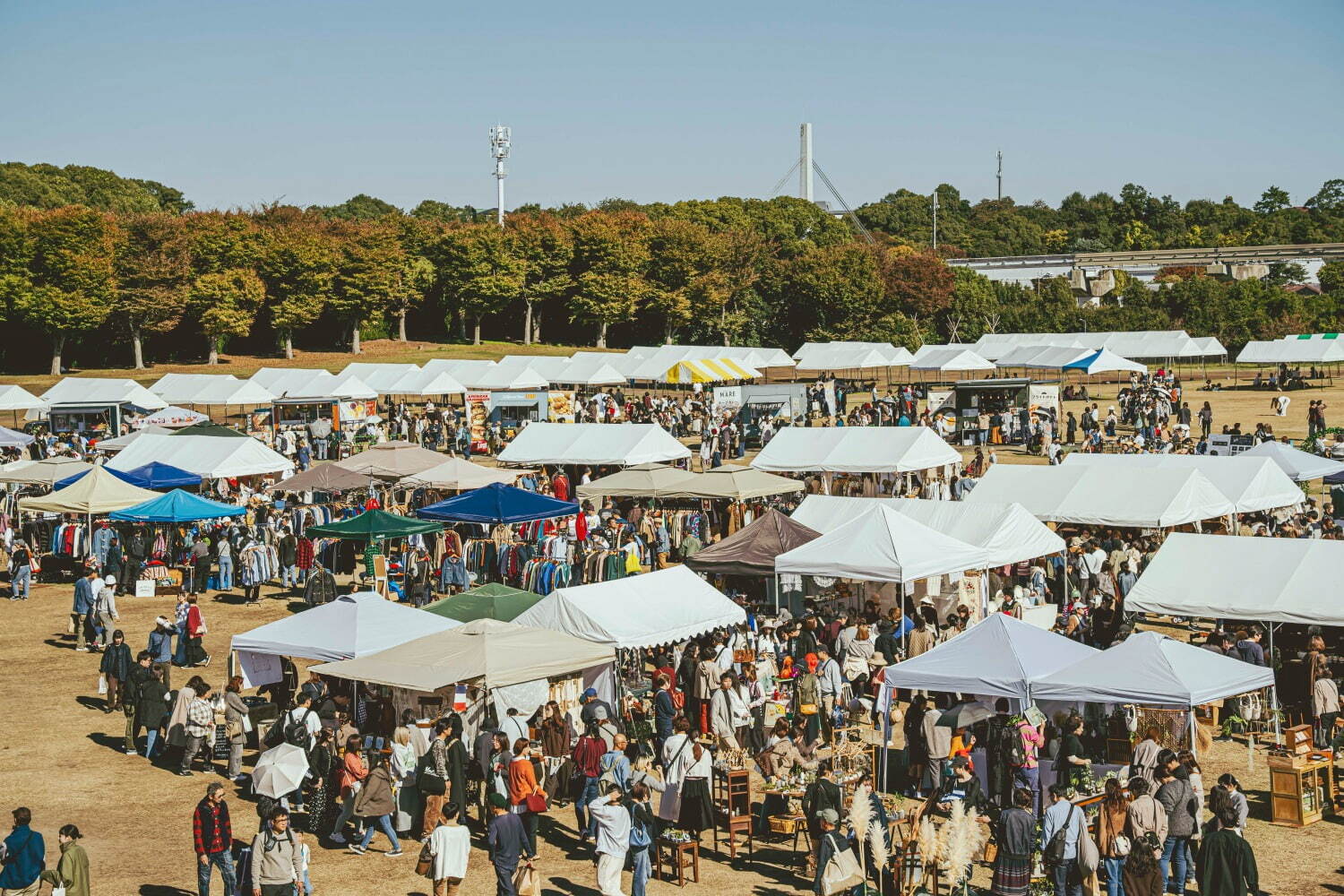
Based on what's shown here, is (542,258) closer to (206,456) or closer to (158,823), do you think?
(206,456)

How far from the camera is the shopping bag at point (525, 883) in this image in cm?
938

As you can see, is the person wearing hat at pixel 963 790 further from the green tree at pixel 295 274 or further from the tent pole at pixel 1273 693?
the green tree at pixel 295 274

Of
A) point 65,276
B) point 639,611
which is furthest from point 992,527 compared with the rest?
point 65,276

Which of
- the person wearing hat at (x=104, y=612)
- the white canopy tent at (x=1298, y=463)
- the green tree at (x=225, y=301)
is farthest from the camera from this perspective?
the green tree at (x=225, y=301)

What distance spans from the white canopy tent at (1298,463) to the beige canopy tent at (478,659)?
1505 cm

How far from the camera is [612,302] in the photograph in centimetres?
7525

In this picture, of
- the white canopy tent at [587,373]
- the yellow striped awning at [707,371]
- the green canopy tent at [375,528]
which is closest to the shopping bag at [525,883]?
the green canopy tent at [375,528]

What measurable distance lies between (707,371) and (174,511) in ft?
79.5

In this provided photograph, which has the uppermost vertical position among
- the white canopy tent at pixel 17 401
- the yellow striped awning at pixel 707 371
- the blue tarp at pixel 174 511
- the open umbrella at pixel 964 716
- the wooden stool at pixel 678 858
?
the yellow striped awning at pixel 707 371

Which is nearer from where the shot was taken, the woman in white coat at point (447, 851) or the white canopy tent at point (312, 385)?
the woman in white coat at point (447, 851)

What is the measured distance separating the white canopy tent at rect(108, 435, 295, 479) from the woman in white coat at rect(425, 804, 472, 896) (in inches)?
732

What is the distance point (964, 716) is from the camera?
38.3 ft

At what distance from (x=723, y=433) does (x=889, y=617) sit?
62.2 feet

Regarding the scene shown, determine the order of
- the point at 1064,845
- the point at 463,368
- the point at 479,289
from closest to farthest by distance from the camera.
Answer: the point at 1064,845 < the point at 463,368 < the point at 479,289
